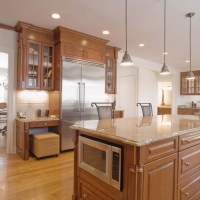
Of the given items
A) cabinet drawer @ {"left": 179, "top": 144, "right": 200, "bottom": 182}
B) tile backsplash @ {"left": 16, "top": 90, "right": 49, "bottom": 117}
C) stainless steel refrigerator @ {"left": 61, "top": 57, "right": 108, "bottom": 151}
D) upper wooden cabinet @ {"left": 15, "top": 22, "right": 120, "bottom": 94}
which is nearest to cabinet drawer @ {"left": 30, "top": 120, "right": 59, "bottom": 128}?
stainless steel refrigerator @ {"left": 61, "top": 57, "right": 108, "bottom": 151}

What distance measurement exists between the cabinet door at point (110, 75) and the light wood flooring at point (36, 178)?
7.13ft

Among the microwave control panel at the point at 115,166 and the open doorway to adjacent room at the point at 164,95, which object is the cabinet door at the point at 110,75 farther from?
the open doorway to adjacent room at the point at 164,95

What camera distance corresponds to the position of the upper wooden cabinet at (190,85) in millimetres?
7512

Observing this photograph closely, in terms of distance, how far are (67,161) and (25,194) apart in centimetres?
122

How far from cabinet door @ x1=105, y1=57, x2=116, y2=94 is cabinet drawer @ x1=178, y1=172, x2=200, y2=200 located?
3.17m

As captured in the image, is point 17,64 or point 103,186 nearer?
point 103,186

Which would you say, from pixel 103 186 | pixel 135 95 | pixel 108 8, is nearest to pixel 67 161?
pixel 103 186

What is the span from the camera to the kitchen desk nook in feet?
4.33

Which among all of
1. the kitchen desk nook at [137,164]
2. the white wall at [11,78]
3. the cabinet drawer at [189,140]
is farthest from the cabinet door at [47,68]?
the cabinet drawer at [189,140]

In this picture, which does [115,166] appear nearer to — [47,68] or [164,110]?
[47,68]

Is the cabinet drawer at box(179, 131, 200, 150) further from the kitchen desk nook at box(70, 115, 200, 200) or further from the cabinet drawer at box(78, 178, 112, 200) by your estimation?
the cabinet drawer at box(78, 178, 112, 200)

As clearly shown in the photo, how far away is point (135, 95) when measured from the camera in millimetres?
6254

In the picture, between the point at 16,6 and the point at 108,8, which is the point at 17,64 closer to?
the point at 16,6

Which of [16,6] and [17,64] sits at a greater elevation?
[16,6]
